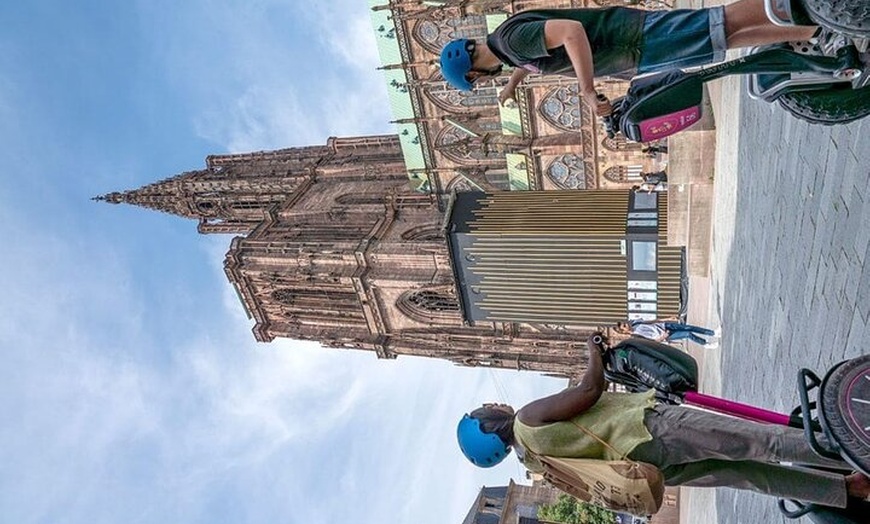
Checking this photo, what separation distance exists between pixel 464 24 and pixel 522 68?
25721 millimetres

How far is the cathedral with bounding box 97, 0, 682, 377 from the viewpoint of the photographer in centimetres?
2366

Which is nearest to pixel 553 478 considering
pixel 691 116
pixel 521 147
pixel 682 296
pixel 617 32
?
pixel 691 116

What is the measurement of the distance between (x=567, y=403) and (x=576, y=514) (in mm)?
27310

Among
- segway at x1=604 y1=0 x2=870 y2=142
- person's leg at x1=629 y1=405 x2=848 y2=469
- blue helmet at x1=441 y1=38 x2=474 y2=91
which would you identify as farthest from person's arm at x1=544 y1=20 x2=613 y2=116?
person's leg at x1=629 y1=405 x2=848 y2=469

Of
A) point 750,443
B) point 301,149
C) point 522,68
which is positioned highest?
point 522,68

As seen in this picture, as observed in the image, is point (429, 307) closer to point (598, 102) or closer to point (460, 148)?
point (460, 148)

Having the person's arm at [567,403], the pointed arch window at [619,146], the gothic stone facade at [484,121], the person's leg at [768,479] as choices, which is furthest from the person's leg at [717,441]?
the pointed arch window at [619,146]

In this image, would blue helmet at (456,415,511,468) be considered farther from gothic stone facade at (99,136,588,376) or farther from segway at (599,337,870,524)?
gothic stone facade at (99,136,588,376)

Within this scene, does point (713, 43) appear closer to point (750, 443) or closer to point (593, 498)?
point (750, 443)

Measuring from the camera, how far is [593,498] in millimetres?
4738

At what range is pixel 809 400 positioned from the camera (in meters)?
4.93

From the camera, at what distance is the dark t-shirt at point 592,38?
4.43 meters

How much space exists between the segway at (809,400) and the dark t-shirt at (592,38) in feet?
6.43

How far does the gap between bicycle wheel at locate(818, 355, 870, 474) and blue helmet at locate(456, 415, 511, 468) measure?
2038 millimetres
